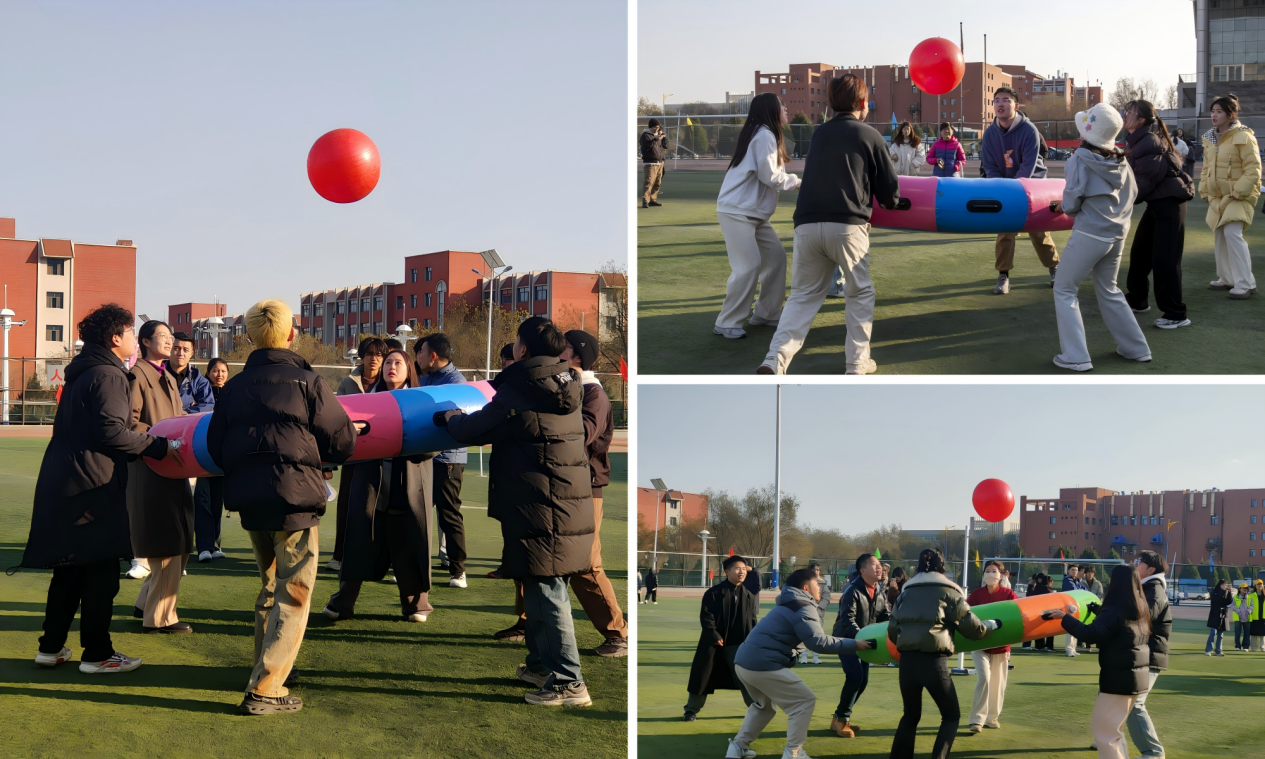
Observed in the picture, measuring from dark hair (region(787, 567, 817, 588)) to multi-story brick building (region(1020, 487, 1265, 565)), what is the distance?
48.7m

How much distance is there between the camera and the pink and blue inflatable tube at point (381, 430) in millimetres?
5441

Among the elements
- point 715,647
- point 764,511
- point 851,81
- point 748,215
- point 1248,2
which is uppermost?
point 1248,2

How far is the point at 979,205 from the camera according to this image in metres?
7.66

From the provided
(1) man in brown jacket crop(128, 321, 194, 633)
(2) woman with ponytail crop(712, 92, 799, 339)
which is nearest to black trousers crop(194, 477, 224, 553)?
(1) man in brown jacket crop(128, 321, 194, 633)

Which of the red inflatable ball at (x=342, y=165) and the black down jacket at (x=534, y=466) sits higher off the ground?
the red inflatable ball at (x=342, y=165)

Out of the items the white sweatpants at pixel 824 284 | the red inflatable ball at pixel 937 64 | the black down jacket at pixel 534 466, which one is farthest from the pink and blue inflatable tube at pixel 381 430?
the red inflatable ball at pixel 937 64

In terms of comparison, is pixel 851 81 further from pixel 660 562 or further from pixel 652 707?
pixel 660 562

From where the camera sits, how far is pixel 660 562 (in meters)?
21.8

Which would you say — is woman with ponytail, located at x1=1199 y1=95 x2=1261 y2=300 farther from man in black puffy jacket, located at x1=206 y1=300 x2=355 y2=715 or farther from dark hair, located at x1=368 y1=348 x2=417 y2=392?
man in black puffy jacket, located at x1=206 y1=300 x2=355 y2=715

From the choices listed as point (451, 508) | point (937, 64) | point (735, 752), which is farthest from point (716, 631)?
point (937, 64)

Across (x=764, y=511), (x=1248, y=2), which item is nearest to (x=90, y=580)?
(x=764, y=511)

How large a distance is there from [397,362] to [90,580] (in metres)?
2.13

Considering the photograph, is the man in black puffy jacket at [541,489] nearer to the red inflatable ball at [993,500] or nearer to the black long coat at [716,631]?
the black long coat at [716,631]

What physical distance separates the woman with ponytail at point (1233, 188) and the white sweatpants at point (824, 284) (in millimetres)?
4315
